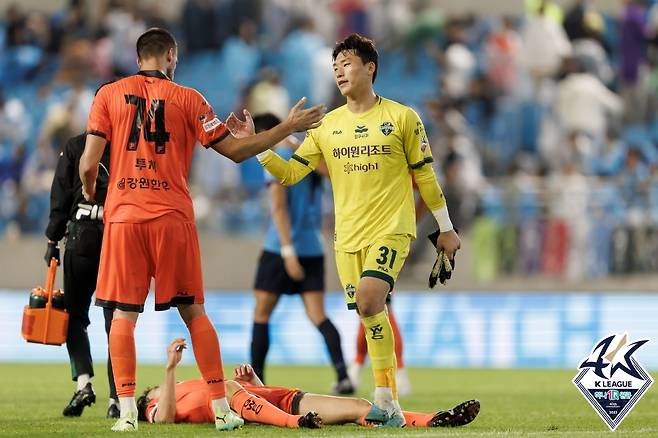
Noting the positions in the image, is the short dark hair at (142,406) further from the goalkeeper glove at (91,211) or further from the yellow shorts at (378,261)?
the yellow shorts at (378,261)

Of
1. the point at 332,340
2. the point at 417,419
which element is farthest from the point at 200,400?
the point at 332,340

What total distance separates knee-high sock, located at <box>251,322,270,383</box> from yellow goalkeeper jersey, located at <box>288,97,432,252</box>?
3123 millimetres

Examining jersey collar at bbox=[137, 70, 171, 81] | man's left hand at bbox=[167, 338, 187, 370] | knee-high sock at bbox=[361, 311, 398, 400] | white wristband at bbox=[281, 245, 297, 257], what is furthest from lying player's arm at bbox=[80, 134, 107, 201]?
white wristband at bbox=[281, 245, 297, 257]

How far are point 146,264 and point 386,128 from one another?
1597mm

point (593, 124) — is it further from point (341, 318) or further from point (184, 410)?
point (184, 410)

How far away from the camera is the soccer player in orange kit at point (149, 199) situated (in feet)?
23.6

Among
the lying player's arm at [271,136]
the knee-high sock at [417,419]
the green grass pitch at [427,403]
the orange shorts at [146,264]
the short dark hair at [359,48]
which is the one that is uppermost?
the short dark hair at [359,48]

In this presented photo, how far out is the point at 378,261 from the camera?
7.62 meters

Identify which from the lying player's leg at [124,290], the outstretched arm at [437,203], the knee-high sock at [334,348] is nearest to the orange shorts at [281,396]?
the lying player's leg at [124,290]

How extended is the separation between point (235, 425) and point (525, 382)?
20.8 ft

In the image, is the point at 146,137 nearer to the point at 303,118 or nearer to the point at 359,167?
the point at 303,118

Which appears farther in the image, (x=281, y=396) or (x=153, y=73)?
(x=281, y=396)

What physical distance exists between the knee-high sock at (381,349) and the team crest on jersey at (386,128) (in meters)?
1.03

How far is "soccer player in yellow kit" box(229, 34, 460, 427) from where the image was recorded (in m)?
7.60
